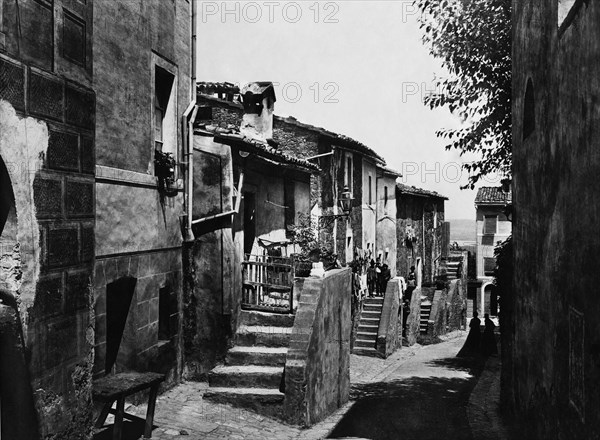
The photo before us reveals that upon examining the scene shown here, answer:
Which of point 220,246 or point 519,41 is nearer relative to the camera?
point 519,41

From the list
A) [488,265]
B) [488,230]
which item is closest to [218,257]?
[488,230]

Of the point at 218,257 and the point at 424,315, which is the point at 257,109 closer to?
the point at 218,257

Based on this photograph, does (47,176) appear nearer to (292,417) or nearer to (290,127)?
(292,417)

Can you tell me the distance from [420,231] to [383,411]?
2734 centimetres

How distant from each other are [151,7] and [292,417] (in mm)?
7617

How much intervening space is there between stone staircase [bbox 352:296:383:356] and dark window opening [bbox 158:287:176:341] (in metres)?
12.1

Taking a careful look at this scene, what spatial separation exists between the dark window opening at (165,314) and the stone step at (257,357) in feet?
4.07

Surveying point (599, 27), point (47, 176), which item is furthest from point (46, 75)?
point (599, 27)

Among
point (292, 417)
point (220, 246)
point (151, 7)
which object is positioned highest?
point (151, 7)

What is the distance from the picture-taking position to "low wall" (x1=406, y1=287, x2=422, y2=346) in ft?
88.1

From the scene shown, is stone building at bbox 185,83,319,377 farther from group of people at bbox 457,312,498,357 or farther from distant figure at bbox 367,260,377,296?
distant figure at bbox 367,260,377,296

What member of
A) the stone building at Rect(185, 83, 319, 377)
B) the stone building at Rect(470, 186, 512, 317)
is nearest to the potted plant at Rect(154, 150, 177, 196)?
the stone building at Rect(185, 83, 319, 377)

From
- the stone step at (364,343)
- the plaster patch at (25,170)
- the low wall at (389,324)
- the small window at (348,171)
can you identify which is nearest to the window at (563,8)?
the plaster patch at (25,170)

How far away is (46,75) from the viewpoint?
5.16m
